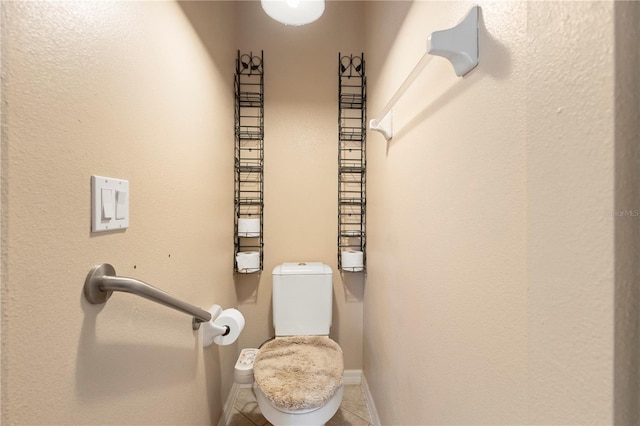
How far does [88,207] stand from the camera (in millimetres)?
531

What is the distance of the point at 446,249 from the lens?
0.67 m

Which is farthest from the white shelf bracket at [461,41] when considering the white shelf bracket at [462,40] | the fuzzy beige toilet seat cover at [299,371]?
the fuzzy beige toilet seat cover at [299,371]

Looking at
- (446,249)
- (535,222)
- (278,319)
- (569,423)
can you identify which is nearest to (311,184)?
(278,319)

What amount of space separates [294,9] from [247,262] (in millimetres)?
1272

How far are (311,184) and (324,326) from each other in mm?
846

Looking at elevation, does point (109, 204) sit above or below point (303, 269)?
above

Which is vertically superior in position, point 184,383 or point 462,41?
point 462,41

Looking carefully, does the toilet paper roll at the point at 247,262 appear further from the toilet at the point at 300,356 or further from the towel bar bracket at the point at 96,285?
the towel bar bracket at the point at 96,285

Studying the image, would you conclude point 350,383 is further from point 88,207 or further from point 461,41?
point 461,41

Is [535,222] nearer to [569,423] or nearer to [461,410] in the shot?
[569,423]

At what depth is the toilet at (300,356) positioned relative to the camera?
986 millimetres

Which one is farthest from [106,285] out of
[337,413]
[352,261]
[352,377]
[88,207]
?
[352,377]

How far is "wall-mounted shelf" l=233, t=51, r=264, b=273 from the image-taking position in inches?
64.4

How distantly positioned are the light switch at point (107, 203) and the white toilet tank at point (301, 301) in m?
1.01
